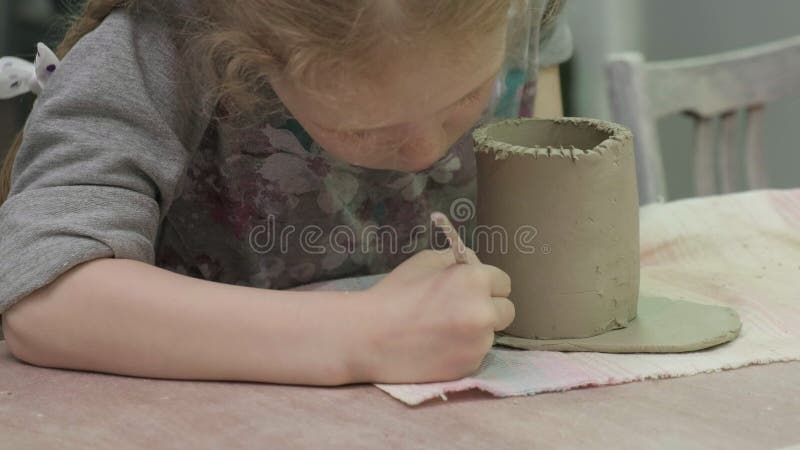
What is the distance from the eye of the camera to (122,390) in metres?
0.64

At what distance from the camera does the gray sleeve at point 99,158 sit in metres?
0.66

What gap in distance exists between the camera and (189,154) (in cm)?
79

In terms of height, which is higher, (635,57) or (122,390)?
(635,57)

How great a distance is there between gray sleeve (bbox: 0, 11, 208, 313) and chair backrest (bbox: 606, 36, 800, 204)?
0.55 m

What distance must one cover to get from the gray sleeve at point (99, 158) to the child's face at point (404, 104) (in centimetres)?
10

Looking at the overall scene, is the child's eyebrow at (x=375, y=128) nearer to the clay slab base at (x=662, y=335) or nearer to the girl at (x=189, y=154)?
the girl at (x=189, y=154)

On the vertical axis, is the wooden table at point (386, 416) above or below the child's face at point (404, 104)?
below

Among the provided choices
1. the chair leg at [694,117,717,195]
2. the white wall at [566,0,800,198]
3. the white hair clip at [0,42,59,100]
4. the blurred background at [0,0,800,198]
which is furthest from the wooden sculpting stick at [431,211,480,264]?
the white wall at [566,0,800,198]

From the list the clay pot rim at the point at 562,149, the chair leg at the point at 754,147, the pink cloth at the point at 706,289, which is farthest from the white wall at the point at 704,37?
the clay pot rim at the point at 562,149

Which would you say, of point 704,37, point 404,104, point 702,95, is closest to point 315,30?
point 404,104

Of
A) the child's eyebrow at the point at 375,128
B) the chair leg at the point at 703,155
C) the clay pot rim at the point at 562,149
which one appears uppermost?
the child's eyebrow at the point at 375,128

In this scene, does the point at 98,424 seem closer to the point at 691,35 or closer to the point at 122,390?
the point at 122,390

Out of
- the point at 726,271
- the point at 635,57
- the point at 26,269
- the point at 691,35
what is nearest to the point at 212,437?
the point at 26,269

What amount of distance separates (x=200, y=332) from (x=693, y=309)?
13.3 inches
